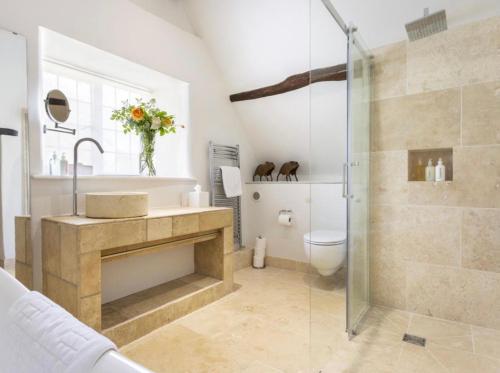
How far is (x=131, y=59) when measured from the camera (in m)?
2.31

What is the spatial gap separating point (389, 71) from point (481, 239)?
1.38 m

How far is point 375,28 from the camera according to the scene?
2.22 metres

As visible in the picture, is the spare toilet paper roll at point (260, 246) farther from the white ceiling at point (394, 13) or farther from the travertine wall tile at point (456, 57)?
the white ceiling at point (394, 13)

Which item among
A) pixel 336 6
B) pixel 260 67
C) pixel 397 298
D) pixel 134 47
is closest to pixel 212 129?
pixel 260 67

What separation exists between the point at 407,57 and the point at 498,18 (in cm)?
54

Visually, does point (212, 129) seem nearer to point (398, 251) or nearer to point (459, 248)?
point (398, 251)

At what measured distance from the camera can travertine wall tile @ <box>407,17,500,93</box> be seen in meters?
1.91

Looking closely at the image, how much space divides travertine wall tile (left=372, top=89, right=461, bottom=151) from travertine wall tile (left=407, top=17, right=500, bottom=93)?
0.09 metres

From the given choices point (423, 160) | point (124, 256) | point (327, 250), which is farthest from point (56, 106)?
point (423, 160)

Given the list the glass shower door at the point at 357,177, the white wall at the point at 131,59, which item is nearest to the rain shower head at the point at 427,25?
the glass shower door at the point at 357,177

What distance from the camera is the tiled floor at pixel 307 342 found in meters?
1.58

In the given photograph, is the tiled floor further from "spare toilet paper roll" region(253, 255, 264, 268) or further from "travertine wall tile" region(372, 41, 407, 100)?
"travertine wall tile" region(372, 41, 407, 100)

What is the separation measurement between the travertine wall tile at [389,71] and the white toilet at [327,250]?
3.86 feet

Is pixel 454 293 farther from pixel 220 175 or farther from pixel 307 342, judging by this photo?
pixel 220 175
